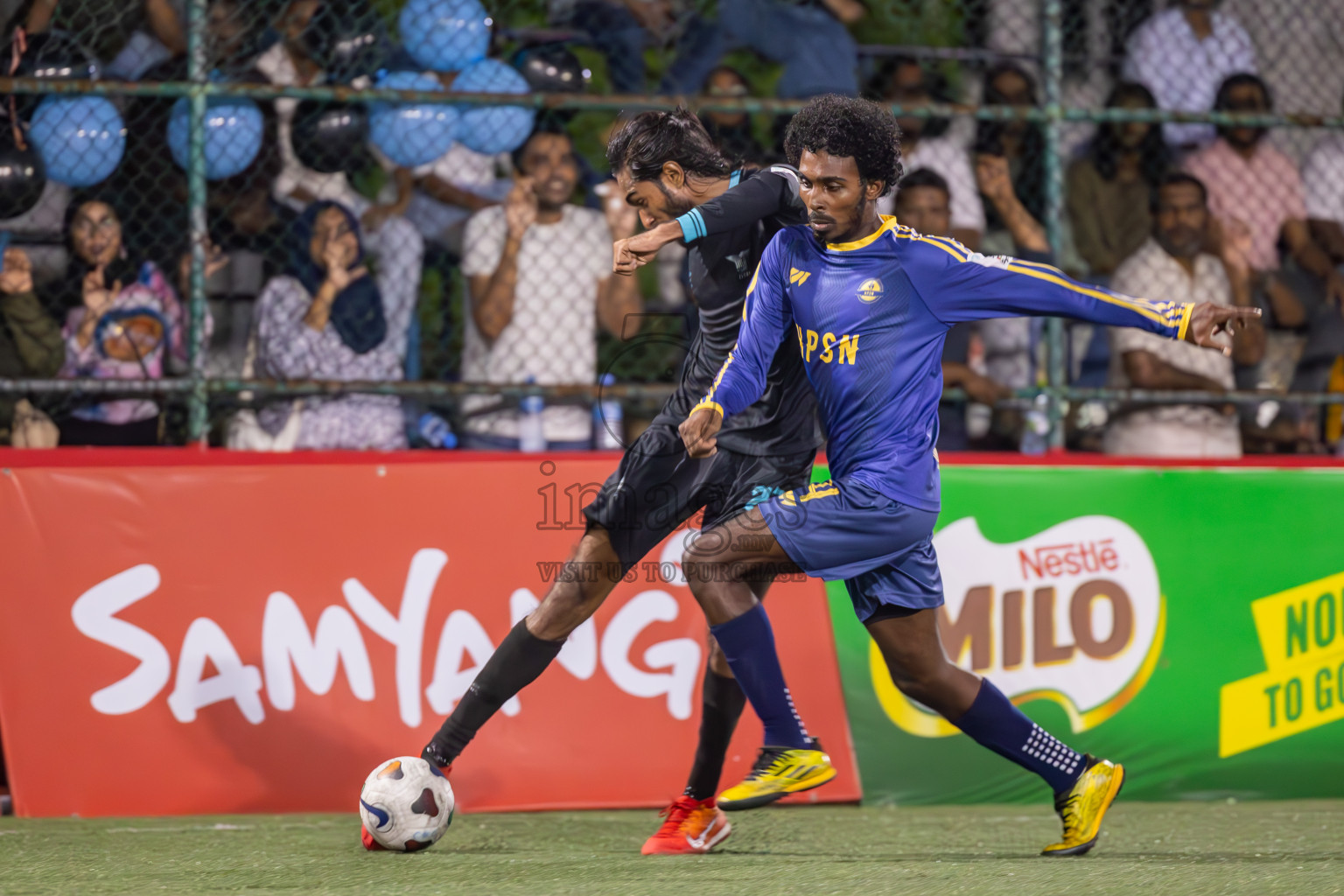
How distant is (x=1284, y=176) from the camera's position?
253 inches

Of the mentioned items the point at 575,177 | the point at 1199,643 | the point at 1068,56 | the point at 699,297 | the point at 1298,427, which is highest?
the point at 1068,56

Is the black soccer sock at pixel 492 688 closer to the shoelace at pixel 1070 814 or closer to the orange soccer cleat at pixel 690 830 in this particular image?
the orange soccer cleat at pixel 690 830

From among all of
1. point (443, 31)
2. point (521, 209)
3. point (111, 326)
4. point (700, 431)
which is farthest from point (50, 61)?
point (700, 431)

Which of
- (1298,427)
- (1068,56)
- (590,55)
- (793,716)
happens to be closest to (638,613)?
(793,716)

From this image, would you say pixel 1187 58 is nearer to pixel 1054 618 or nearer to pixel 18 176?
pixel 1054 618

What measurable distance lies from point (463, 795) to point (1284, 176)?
4507 mm

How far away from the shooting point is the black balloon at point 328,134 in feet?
19.4

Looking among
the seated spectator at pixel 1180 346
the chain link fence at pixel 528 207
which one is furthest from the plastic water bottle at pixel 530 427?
the seated spectator at pixel 1180 346

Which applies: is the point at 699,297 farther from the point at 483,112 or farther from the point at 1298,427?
the point at 1298,427

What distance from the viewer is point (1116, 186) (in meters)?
6.39

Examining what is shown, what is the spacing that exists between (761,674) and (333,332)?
276 centimetres

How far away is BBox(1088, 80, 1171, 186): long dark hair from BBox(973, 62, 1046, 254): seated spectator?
299mm

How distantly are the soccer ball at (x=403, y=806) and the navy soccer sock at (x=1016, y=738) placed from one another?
4.54 ft

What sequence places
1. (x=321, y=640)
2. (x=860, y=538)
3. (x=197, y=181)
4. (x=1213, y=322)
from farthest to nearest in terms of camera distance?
(x=197, y=181) < (x=321, y=640) < (x=860, y=538) < (x=1213, y=322)
